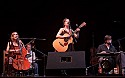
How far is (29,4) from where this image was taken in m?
11.2

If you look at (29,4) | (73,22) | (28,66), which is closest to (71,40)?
(28,66)

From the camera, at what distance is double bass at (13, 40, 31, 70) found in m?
8.66

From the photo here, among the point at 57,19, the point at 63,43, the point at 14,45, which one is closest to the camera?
the point at 14,45

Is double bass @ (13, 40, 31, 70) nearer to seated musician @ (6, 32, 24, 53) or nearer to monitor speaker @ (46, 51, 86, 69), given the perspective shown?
seated musician @ (6, 32, 24, 53)

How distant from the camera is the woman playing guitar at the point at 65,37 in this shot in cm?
906

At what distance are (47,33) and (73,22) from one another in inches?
42.2

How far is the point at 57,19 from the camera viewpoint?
37.1 ft

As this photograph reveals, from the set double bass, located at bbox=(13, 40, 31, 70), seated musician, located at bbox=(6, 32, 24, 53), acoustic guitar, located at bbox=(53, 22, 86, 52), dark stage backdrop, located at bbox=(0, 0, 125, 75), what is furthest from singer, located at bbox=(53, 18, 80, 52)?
dark stage backdrop, located at bbox=(0, 0, 125, 75)

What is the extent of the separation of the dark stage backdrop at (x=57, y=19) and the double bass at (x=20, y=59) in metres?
2.42

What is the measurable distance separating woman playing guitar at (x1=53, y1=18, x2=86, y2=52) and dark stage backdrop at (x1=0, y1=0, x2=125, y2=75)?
6.33ft

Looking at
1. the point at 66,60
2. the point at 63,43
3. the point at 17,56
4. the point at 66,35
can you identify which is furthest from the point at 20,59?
the point at 66,60

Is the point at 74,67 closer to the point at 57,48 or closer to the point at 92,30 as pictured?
the point at 57,48

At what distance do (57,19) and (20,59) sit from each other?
3123 millimetres

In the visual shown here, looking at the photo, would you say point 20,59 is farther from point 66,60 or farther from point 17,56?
point 66,60
